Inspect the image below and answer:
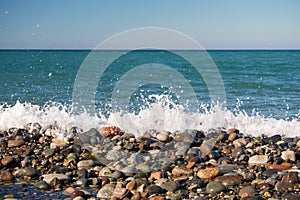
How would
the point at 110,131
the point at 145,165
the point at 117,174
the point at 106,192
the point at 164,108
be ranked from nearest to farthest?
the point at 106,192, the point at 117,174, the point at 145,165, the point at 110,131, the point at 164,108

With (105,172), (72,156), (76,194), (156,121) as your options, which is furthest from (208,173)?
(156,121)

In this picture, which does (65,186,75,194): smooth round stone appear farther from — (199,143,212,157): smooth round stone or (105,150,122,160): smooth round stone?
(199,143,212,157): smooth round stone

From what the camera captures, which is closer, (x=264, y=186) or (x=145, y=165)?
(x=264, y=186)

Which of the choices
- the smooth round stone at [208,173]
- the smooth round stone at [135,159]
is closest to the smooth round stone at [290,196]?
the smooth round stone at [208,173]

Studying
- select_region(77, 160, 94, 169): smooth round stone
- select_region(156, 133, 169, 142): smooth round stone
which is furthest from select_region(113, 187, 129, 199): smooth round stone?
select_region(156, 133, 169, 142): smooth round stone

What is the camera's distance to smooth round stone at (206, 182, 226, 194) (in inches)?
166

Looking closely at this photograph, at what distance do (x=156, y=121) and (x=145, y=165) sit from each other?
276 centimetres

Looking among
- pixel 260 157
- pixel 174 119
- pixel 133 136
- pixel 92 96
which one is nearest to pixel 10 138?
Answer: pixel 133 136

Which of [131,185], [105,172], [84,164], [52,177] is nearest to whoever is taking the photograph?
[131,185]

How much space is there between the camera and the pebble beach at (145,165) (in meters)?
4.23

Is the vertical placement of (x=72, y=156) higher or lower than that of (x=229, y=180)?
higher

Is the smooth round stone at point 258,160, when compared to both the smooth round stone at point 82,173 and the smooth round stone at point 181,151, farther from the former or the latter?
the smooth round stone at point 82,173

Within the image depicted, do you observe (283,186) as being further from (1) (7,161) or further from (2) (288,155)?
(1) (7,161)

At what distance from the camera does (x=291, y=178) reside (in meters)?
4.37
